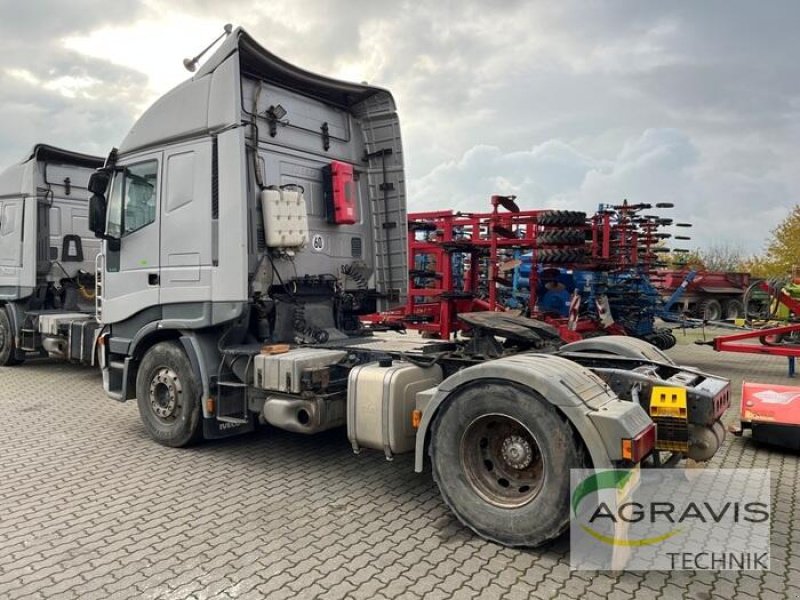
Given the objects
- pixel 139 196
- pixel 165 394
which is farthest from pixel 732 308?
pixel 139 196

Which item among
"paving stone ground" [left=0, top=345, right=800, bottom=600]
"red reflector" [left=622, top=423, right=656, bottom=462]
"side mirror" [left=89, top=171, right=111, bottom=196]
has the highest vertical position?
"side mirror" [left=89, top=171, right=111, bottom=196]

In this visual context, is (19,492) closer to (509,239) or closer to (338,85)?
(338,85)

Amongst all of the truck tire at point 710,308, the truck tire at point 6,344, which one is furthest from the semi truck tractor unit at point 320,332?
the truck tire at point 710,308

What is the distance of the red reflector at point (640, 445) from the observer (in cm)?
314

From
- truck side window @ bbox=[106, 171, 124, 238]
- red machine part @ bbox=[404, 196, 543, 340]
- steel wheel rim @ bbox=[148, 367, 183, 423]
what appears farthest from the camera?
red machine part @ bbox=[404, 196, 543, 340]

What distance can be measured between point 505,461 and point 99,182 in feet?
16.3

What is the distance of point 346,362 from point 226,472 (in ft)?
4.64

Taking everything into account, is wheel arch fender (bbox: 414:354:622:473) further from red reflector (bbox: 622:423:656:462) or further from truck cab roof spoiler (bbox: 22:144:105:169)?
truck cab roof spoiler (bbox: 22:144:105:169)

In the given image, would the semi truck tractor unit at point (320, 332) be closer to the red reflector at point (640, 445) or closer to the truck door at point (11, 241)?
the red reflector at point (640, 445)

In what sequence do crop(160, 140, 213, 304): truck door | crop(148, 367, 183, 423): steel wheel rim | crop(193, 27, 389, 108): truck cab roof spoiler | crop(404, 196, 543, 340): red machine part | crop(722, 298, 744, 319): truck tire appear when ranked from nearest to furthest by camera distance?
crop(193, 27, 389, 108): truck cab roof spoiler < crop(160, 140, 213, 304): truck door < crop(148, 367, 183, 423): steel wheel rim < crop(404, 196, 543, 340): red machine part < crop(722, 298, 744, 319): truck tire

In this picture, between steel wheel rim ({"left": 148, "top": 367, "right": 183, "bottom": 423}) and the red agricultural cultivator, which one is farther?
the red agricultural cultivator

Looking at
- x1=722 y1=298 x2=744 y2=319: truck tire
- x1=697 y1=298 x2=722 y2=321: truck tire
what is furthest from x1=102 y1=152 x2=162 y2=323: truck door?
x1=722 y1=298 x2=744 y2=319: truck tire

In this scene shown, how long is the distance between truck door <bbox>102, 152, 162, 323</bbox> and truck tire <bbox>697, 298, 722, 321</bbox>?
2059 centimetres

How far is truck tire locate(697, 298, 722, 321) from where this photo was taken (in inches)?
847
